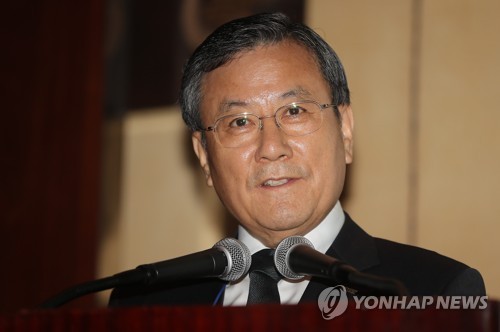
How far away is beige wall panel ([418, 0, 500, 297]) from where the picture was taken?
3.29 metres

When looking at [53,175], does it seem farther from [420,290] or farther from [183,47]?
[420,290]

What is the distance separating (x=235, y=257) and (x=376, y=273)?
0.42 meters

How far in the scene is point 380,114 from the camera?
139 inches

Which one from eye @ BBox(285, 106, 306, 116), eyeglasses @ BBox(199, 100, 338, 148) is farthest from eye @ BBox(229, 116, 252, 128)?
eye @ BBox(285, 106, 306, 116)

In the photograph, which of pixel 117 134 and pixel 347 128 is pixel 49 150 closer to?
pixel 117 134

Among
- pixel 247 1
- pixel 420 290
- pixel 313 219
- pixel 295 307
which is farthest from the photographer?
pixel 247 1

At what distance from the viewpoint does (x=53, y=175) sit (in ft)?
14.3

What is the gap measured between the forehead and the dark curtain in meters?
1.92

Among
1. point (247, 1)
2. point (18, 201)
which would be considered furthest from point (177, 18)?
point (18, 201)

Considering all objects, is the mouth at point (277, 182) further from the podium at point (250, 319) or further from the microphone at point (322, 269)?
the podium at point (250, 319)

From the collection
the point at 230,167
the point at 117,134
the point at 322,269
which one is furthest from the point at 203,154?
the point at 117,134

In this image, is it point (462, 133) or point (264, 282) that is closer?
point (264, 282)

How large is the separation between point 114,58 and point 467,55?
6.03 ft

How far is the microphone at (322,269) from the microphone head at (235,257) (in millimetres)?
126
